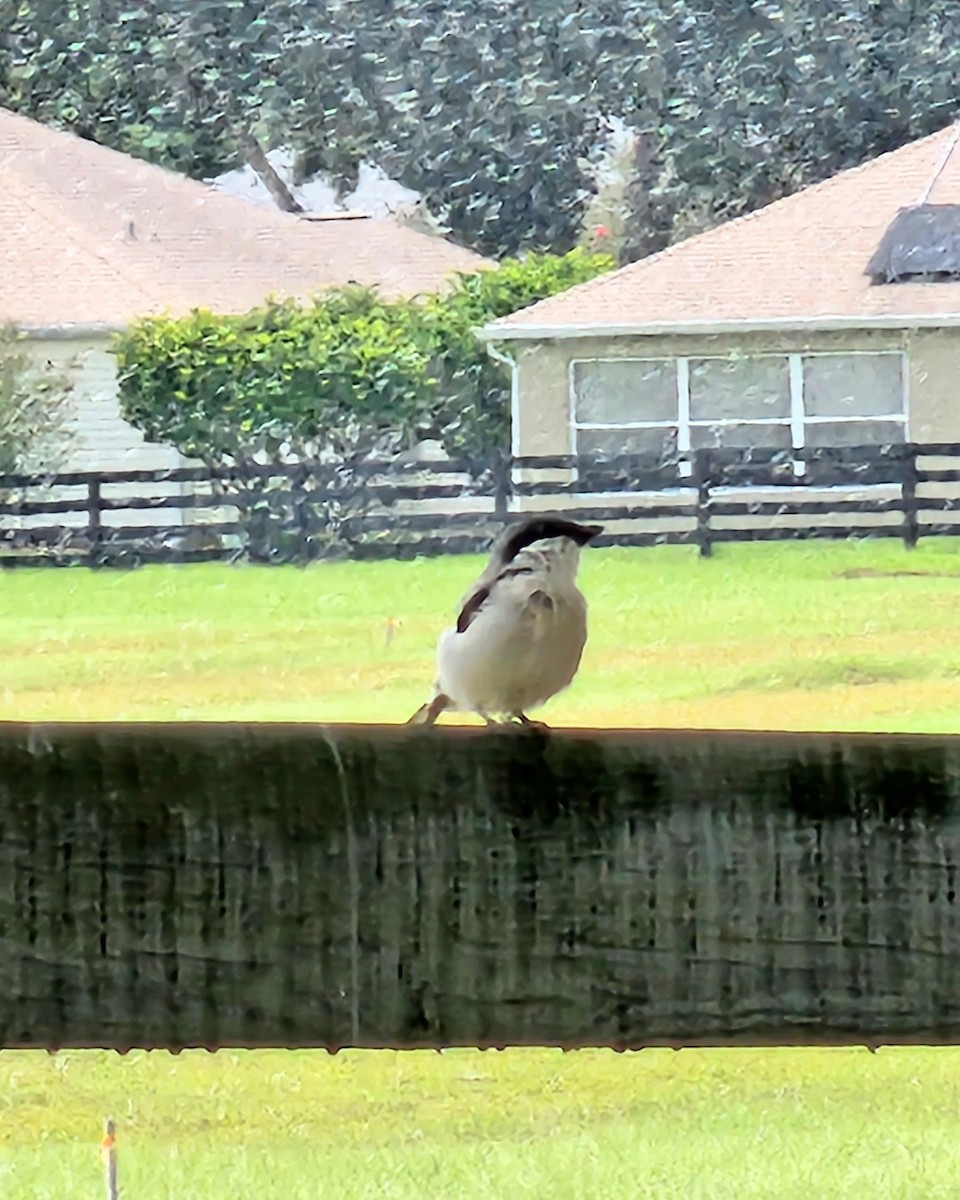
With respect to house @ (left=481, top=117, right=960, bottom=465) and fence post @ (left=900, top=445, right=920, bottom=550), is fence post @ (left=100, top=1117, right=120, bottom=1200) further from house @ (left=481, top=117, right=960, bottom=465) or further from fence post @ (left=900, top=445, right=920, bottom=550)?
fence post @ (left=900, top=445, right=920, bottom=550)

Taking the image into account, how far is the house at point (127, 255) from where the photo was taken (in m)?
1.79

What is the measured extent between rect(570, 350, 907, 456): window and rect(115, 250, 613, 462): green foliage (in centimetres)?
9

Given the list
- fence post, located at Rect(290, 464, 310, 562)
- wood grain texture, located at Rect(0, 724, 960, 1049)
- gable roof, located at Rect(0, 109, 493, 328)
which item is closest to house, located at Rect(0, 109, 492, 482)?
gable roof, located at Rect(0, 109, 493, 328)

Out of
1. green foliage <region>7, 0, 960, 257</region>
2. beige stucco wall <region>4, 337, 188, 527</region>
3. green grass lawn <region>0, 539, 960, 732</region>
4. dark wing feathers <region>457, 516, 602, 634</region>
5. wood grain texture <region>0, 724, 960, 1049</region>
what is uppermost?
green foliage <region>7, 0, 960, 257</region>

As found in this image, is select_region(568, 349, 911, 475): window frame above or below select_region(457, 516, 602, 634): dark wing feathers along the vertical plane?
above

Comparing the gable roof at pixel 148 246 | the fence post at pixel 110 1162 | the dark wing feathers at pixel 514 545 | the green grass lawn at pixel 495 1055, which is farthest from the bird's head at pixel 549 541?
the gable roof at pixel 148 246

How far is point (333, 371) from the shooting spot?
5.99ft

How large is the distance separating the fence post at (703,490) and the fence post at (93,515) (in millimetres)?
559

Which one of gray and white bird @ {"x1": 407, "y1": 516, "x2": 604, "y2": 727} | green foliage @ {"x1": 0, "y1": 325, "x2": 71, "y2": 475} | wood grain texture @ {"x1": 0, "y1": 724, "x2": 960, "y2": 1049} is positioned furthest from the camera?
green foliage @ {"x1": 0, "y1": 325, "x2": 71, "y2": 475}

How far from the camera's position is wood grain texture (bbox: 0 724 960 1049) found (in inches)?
20.0

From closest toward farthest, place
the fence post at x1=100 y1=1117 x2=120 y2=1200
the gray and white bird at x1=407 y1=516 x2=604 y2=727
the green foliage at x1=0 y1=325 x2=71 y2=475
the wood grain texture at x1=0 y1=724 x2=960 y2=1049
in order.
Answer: the wood grain texture at x1=0 y1=724 x2=960 y2=1049, the gray and white bird at x1=407 y1=516 x2=604 y2=727, the fence post at x1=100 y1=1117 x2=120 y2=1200, the green foliage at x1=0 y1=325 x2=71 y2=475

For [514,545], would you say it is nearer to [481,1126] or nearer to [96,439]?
[481,1126]

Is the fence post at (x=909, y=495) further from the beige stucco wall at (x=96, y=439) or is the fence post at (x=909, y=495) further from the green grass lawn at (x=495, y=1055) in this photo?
the beige stucco wall at (x=96, y=439)

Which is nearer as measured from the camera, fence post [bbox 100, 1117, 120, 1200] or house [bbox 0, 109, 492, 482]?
fence post [bbox 100, 1117, 120, 1200]
